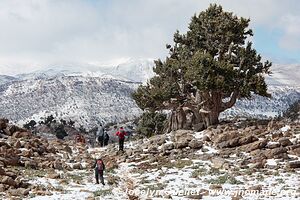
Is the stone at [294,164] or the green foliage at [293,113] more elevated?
the green foliage at [293,113]

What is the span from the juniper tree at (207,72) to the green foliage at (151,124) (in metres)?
20.1

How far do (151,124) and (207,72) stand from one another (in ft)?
105

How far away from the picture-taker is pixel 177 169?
87.8 ft

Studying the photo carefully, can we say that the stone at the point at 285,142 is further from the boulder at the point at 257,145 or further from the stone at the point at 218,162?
the stone at the point at 218,162

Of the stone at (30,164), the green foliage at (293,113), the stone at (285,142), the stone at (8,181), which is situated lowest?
the stone at (8,181)

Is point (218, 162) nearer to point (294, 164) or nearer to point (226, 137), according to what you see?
point (294, 164)

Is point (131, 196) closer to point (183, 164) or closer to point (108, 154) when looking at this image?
point (183, 164)

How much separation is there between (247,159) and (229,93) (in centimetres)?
1765

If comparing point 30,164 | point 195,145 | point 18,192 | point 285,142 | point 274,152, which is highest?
point 285,142

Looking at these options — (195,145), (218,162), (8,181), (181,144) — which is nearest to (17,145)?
(181,144)

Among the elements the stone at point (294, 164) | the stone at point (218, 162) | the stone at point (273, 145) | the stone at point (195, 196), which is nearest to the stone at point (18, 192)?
the stone at point (195, 196)

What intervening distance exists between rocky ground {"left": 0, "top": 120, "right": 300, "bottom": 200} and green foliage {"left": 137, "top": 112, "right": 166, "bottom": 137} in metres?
30.5

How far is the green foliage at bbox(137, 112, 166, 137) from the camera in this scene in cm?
6981

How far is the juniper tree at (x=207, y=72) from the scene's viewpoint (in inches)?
1593
